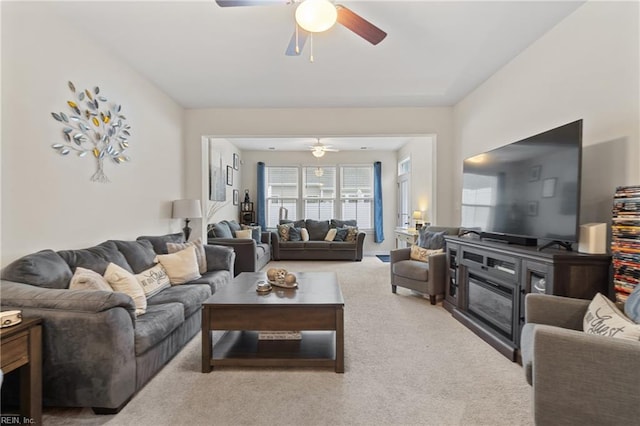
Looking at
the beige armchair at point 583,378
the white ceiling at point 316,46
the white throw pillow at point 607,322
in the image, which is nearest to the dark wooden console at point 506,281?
the white throw pillow at point 607,322

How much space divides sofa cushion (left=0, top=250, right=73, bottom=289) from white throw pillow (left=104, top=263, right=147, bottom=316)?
26cm

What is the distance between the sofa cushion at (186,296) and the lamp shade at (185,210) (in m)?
1.51

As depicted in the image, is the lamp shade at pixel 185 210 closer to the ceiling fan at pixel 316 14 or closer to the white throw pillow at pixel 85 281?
the white throw pillow at pixel 85 281

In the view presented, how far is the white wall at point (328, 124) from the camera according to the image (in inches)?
191

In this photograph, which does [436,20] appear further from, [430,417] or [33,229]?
[33,229]

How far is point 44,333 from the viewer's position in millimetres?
1719

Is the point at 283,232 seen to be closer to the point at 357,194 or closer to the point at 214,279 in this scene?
the point at 357,194

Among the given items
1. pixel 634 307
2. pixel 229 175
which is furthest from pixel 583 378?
pixel 229 175

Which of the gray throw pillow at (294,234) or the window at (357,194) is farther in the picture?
the window at (357,194)

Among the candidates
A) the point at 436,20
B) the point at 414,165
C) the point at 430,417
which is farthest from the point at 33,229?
the point at 414,165

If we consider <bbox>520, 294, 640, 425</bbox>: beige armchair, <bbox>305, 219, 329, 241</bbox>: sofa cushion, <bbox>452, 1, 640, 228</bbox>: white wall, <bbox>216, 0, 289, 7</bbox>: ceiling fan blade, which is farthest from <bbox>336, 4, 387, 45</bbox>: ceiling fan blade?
<bbox>305, 219, 329, 241</bbox>: sofa cushion

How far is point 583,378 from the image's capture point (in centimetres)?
143

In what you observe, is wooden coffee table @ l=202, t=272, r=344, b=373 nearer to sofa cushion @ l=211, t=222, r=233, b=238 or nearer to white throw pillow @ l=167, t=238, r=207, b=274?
white throw pillow @ l=167, t=238, r=207, b=274

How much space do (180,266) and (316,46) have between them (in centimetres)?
265
